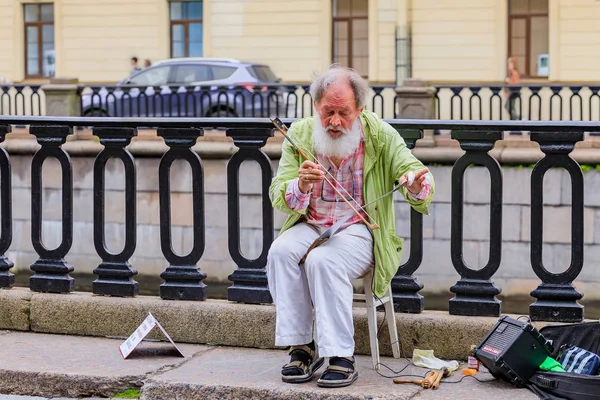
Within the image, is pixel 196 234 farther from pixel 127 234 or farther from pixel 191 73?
pixel 191 73

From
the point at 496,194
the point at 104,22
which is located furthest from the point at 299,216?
the point at 104,22

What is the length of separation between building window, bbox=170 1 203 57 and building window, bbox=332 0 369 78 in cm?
297

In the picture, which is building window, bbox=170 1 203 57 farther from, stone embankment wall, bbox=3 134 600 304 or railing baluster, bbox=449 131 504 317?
railing baluster, bbox=449 131 504 317

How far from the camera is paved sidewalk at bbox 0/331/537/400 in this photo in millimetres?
5285

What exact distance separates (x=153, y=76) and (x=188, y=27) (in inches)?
206

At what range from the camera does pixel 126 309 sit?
6.48 metres

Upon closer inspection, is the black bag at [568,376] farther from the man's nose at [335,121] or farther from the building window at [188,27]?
the building window at [188,27]

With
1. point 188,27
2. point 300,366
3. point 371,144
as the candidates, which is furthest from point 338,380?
point 188,27

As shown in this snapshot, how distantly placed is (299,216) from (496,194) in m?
1.08

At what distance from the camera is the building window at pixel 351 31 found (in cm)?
2533

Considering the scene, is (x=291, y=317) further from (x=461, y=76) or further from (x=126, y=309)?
(x=461, y=76)

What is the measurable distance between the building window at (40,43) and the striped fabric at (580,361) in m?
23.1

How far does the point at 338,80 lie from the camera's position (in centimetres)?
542

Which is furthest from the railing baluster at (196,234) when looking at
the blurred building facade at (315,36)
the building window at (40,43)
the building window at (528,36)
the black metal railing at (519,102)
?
the building window at (40,43)
